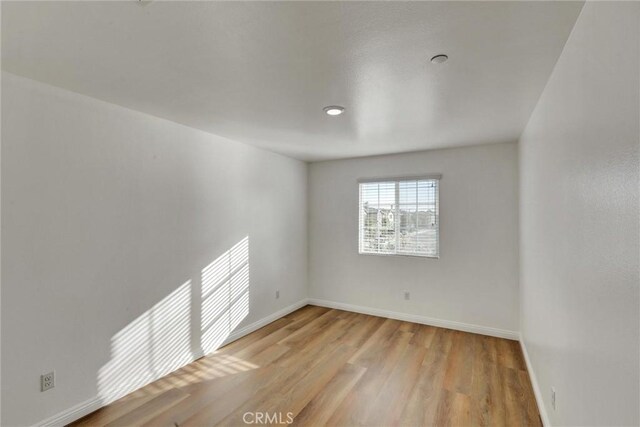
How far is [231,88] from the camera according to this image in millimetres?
2156

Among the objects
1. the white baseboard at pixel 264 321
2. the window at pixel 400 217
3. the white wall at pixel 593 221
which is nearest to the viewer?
the white wall at pixel 593 221

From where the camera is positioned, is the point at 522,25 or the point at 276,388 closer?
the point at 522,25

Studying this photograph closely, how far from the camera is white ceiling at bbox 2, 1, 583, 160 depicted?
4.42ft

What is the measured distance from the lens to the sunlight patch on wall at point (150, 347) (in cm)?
244

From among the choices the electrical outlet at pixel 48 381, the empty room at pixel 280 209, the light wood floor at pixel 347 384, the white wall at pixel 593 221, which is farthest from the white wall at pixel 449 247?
the electrical outlet at pixel 48 381

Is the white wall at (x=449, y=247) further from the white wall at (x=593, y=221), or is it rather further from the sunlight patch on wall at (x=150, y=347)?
the sunlight patch on wall at (x=150, y=347)

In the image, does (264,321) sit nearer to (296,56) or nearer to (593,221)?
(296,56)

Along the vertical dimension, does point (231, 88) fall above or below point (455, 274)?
above

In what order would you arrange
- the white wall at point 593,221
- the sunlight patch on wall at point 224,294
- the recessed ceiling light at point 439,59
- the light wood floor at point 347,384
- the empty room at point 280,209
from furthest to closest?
the sunlight patch on wall at point 224,294
the light wood floor at point 347,384
the recessed ceiling light at point 439,59
the empty room at point 280,209
the white wall at point 593,221

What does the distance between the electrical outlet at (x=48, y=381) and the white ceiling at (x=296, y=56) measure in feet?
6.62

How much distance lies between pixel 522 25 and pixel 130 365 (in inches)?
140

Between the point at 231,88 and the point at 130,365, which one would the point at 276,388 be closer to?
the point at 130,365

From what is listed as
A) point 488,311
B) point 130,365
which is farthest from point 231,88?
point 488,311

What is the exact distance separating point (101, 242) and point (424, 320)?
12.7 ft
